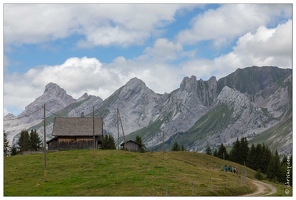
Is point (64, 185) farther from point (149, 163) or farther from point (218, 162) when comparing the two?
point (218, 162)

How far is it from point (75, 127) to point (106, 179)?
180 feet

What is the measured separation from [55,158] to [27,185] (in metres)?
23.7

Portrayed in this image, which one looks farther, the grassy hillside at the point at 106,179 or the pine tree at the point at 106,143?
the pine tree at the point at 106,143

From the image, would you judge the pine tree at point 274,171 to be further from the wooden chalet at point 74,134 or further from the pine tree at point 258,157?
the wooden chalet at point 74,134

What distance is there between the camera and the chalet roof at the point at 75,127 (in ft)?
354

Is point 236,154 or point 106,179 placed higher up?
point 236,154

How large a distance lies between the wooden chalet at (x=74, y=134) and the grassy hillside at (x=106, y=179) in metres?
26.2

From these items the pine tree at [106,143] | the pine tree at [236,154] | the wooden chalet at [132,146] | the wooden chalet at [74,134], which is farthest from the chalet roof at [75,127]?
the pine tree at [236,154]

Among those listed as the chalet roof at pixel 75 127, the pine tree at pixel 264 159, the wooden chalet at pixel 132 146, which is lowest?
the pine tree at pixel 264 159

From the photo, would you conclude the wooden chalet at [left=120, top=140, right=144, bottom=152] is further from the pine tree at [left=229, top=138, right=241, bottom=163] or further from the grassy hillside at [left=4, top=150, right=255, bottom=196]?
the grassy hillside at [left=4, top=150, right=255, bottom=196]

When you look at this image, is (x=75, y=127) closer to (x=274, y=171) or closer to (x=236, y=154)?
(x=274, y=171)

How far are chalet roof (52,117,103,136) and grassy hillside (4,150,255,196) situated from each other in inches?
1048

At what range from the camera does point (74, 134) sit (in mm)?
107562

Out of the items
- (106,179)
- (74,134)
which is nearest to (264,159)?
(74,134)
